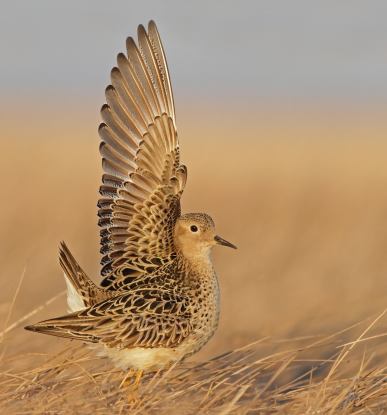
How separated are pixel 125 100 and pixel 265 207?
42.1 ft

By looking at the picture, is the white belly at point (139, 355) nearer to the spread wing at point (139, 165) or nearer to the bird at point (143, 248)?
the bird at point (143, 248)

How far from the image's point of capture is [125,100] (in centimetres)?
962

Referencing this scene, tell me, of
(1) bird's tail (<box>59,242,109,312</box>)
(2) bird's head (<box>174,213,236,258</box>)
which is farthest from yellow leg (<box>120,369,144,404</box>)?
(2) bird's head (<box>174,213,236,258</box>)

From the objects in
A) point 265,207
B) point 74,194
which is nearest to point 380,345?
point 265,207

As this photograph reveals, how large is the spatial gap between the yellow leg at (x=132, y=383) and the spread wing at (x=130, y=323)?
8.6 inches

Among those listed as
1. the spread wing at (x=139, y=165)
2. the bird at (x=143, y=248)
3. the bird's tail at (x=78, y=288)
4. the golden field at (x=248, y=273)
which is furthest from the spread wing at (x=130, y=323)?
the spread wing at (x=139, y=165)

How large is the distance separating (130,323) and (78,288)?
2.03 feet

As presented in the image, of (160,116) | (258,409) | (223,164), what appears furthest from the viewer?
(223,164)

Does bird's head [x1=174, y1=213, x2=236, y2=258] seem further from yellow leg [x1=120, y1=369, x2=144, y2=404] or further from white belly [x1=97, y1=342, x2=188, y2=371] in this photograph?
yellow leg [x1=120, y1=369, x2=144, y2=404]

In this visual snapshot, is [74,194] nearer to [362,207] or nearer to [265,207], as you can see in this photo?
[265,207]

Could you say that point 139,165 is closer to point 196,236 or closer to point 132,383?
point 196,236

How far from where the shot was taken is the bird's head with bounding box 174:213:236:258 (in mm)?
9117

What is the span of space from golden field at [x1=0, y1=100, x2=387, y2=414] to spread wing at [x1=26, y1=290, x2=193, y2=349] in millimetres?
171

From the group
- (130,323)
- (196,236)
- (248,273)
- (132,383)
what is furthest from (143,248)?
(248,273)
